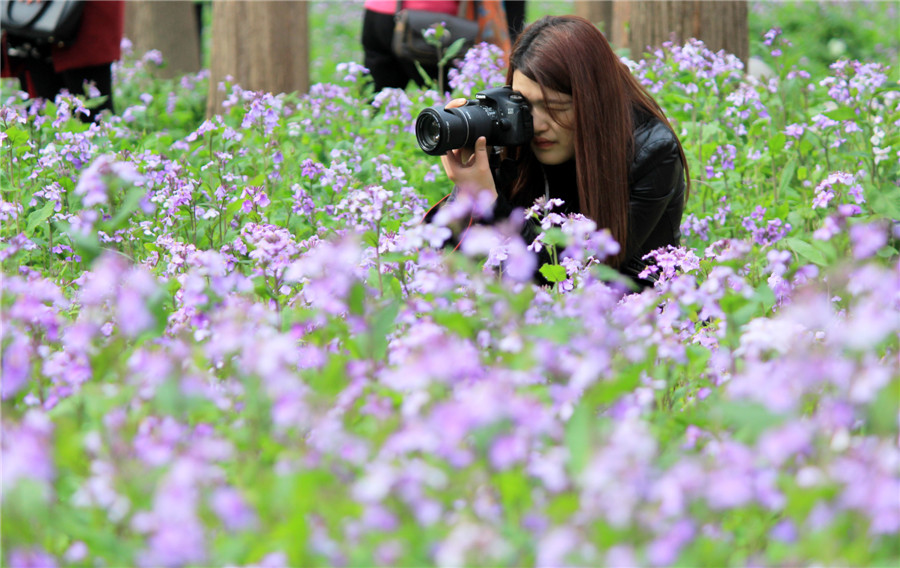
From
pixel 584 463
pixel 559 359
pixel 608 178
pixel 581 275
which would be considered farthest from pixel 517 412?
pixel 608 178

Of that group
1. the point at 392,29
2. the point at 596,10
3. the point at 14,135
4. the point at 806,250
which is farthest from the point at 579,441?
the point at 596,10

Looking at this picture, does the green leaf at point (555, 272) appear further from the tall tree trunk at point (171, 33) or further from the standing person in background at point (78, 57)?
the tall tree trunk at point (171, 33)

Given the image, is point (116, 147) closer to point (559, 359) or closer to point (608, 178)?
point (608, 178)

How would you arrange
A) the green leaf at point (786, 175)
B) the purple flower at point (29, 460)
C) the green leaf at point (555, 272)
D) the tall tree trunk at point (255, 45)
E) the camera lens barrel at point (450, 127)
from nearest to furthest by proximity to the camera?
the purple flower at point (29, 460), the green leaf at point (555, 272), the camera lens barrel at point (450, 127), the green leaf at point (786, 175), the tall tree trunk at point (255, 45)

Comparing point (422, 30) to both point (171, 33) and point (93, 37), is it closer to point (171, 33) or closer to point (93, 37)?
point (93, 37)

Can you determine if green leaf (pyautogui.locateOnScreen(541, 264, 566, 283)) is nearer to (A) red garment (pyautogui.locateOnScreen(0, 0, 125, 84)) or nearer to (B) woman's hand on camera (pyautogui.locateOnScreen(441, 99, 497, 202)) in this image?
(B) woman's hand on camera (pyautogui.locateOnScreen(441, 99, 497, 202))

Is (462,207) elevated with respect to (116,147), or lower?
elevated

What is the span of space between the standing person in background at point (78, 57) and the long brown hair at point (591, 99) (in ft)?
8.57

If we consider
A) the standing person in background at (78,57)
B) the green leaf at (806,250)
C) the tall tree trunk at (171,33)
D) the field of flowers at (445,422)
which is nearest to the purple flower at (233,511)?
the field of flowers at (445,422)

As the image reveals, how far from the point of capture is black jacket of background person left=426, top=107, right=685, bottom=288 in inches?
127

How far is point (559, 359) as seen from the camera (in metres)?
1.64

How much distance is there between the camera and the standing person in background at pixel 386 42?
4977mm

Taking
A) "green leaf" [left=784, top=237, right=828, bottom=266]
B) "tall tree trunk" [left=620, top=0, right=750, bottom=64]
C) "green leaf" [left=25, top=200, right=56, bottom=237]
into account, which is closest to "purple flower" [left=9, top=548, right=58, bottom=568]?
"green leaf" [left=25, top=200, right=56, bottom=237]

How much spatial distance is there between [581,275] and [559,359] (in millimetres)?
690
